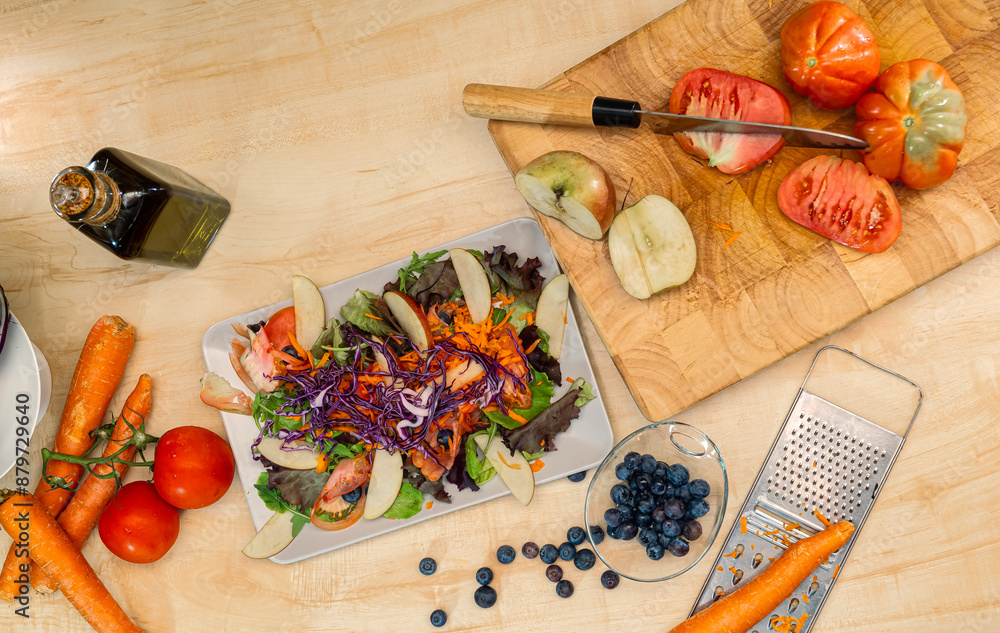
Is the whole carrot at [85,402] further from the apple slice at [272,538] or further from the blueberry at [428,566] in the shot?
the blueberry at [428,566]

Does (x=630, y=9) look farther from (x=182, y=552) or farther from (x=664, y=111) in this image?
(x=182, y=552)

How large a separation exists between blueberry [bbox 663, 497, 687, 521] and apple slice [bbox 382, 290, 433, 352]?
751mm

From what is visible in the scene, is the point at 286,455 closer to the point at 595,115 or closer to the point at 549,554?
the point at 549,554

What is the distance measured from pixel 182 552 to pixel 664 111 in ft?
6.10

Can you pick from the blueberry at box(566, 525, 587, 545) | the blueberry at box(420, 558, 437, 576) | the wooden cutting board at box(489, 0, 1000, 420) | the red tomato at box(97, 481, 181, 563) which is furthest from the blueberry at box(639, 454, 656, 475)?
the red tomato at box(97, 481, 181, 563)

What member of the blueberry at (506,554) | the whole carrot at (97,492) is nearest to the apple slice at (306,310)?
the whole carrot at (97,492)

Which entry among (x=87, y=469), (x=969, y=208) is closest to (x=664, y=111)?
(x=969, y=208)

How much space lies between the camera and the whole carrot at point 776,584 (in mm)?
1706

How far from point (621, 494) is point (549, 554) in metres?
0.28

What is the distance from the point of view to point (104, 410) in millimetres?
1910

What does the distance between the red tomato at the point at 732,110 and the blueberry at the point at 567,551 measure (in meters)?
1.10

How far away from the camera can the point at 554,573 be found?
1818 millimetres

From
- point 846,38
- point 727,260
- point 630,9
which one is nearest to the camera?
point 846,38

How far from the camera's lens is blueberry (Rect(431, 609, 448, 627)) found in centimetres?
183
